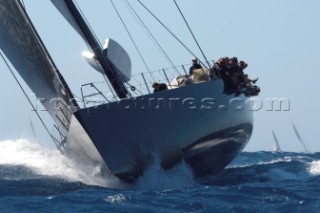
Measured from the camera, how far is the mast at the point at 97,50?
12.5m

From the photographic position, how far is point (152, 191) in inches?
421

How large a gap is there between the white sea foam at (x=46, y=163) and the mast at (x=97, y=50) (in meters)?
1.58

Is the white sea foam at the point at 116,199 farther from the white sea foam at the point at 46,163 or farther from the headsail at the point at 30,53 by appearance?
the headsail at the point at 30,53

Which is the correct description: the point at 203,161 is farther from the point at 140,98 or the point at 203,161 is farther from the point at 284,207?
the point at 284,207

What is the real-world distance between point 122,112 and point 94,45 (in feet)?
6.57

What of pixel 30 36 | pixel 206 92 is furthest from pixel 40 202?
pixel 30 36

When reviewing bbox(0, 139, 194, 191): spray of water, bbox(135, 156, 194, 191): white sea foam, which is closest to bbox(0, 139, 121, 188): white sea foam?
bbox(0, 139, 194, 191): spray of water

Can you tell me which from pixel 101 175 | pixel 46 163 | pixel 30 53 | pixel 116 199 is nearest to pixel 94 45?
pixel 30 53

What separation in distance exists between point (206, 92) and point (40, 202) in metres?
4.44

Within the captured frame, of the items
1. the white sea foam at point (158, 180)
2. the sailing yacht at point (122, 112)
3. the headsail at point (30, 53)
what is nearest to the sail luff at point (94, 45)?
the sailing yacht at point (122, 112)

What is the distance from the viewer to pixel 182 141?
12.3 metres

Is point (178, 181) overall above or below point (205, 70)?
below

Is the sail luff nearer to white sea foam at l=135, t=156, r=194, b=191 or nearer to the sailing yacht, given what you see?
the sailing yacht

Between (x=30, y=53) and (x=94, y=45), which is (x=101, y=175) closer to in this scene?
(x=94, y=45)
